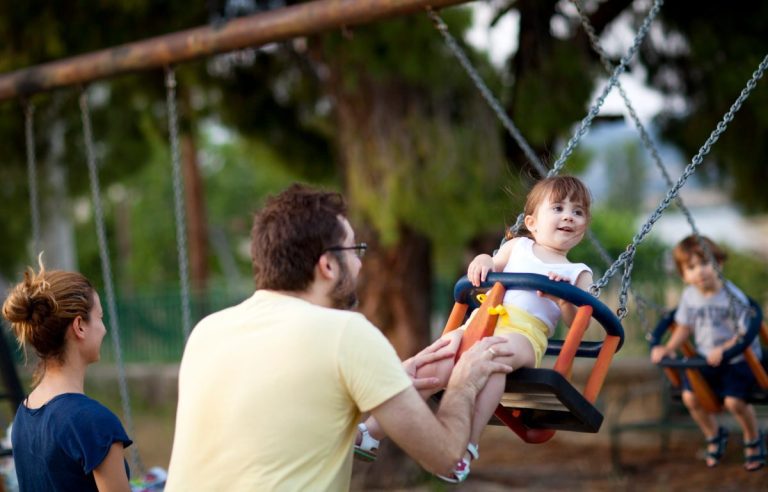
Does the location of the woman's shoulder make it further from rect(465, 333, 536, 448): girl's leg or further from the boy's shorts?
the boy's shorts

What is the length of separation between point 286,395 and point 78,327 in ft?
2.84

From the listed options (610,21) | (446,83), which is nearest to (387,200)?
(446,83)

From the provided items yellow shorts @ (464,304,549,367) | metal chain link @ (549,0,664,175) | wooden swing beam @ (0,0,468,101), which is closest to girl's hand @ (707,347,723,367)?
metal chain link @ (549,0,664,175)

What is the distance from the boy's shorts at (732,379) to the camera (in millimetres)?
4750

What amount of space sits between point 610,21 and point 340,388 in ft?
17.0

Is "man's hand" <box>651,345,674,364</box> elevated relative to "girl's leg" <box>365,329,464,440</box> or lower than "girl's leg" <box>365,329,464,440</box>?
lower

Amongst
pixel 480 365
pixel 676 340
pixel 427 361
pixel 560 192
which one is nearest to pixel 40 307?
pixel 427 361

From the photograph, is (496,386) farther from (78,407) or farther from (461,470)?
(78,407)

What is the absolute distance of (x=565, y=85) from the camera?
6.64 meters

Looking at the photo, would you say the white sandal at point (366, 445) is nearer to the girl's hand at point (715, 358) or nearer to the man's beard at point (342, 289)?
the man's beard at point (342, 289)

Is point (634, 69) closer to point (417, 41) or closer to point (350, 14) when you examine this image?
point (417, 41)

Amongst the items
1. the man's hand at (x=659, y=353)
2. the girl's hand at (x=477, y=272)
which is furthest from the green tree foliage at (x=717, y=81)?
the girl's hand at (x=477, y=272)

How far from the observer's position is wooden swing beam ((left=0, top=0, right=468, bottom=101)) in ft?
15.2

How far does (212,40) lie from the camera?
16.8 ft
